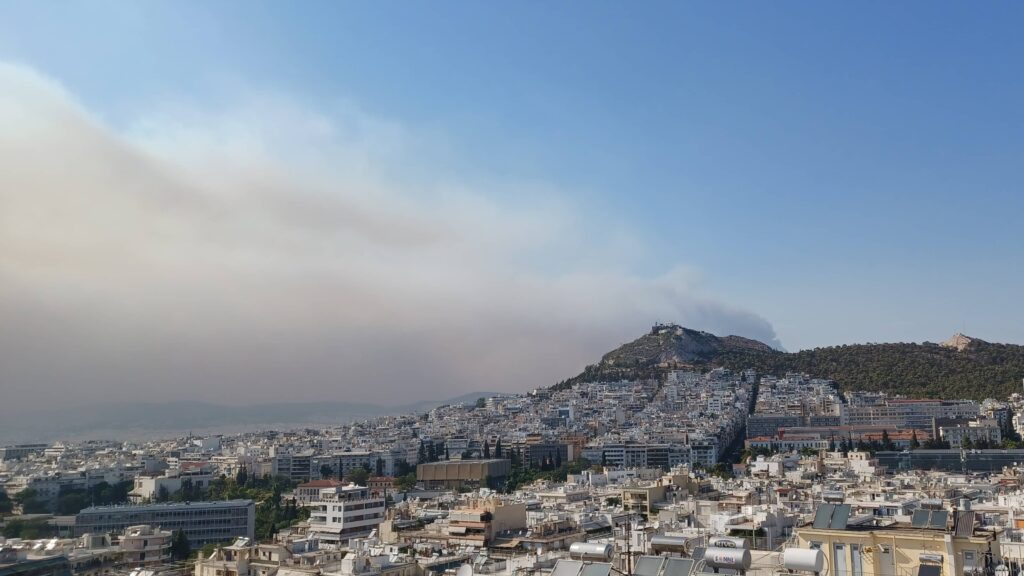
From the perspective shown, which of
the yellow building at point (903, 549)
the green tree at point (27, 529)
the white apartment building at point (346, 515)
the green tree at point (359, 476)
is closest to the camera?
the yellow building at point (903, 549)

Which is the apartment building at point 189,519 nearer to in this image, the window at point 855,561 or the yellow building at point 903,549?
the yellow building at point 903,549

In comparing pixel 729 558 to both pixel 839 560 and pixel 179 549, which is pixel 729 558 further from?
pixel 179 549

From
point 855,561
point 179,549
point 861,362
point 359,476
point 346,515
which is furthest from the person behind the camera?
point 861,362

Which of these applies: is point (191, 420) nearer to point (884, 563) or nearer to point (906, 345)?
point (906, 345)

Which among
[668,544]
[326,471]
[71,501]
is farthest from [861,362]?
[668,544]

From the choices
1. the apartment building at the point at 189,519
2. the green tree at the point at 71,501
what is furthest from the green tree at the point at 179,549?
the green tree at the point at 71,501

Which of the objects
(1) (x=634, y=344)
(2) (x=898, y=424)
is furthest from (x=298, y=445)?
(1) (x=634, y=344)
